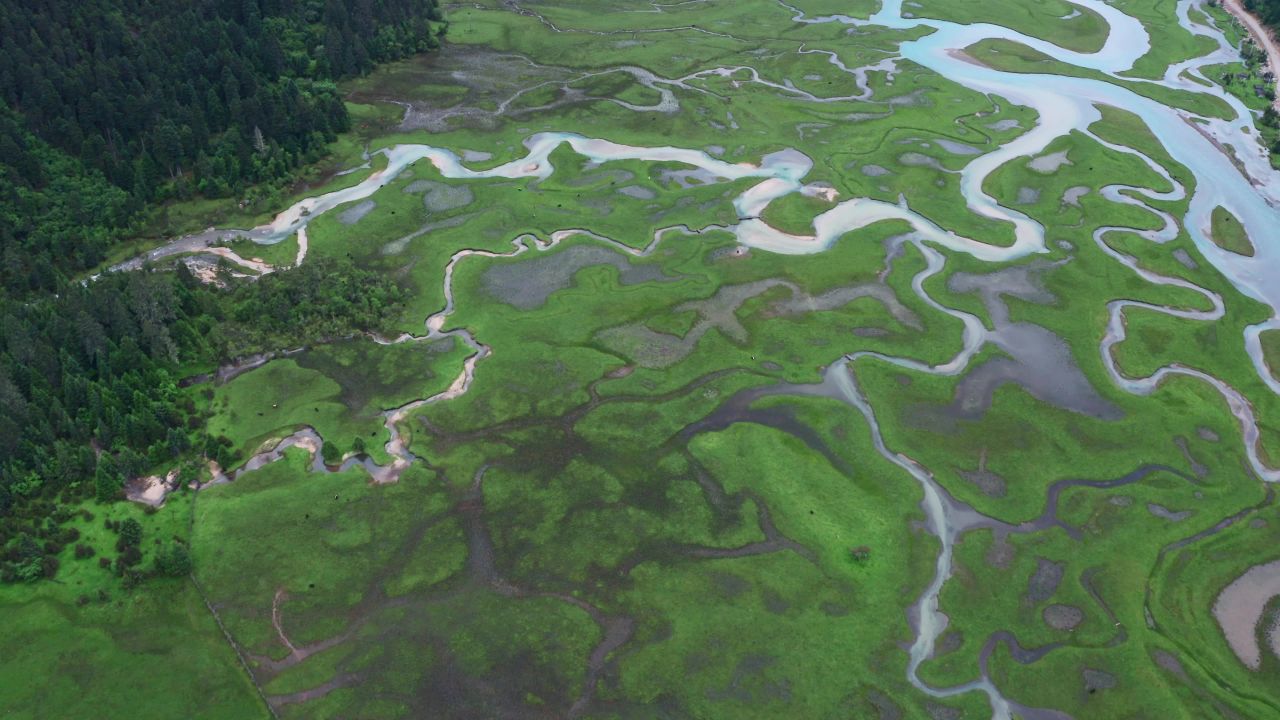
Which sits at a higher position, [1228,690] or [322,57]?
[322,57]

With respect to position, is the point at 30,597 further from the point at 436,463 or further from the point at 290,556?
the point at 436,463

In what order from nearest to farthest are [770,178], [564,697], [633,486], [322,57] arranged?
[564,697], [633,486], [770,178], [322,57]

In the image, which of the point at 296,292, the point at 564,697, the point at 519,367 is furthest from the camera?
the point at 296,292

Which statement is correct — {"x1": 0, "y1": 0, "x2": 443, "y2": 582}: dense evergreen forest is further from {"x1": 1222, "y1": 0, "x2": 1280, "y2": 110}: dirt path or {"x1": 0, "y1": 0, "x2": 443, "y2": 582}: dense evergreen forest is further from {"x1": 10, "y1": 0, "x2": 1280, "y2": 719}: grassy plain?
{"x1": 1222, "y1": 0, "x2": 1280, "y2": 110}: dirt path

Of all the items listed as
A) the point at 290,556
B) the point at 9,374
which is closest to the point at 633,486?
the point at 290,556

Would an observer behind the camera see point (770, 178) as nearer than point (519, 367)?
No

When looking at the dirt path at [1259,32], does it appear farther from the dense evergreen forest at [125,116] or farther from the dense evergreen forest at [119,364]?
the dense evergreen forest at [125,116]

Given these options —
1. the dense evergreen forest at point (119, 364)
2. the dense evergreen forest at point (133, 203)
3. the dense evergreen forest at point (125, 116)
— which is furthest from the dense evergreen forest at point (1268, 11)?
the dense evergreen forest at point (119, 364)

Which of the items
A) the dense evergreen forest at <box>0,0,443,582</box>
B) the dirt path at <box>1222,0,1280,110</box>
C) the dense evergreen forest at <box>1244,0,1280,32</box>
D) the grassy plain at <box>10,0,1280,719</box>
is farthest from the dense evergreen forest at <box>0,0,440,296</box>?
the dense evergreen forest at <box>1244,0,1280,32</box>
